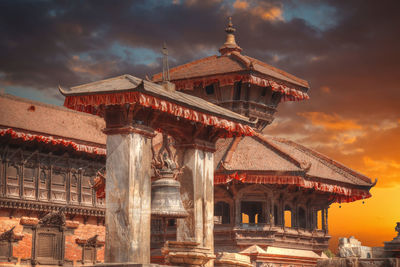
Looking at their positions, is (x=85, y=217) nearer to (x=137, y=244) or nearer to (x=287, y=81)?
(x=287, y=81)

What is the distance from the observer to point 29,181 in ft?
113

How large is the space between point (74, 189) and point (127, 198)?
21.2 metres

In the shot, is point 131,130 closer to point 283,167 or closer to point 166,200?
point 166,200

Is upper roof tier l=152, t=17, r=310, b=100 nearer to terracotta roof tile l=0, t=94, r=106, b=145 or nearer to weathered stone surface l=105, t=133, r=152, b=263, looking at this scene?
terracotta roof tile l=0, t=94, r=106, b=145

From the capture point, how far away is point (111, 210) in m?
16.3

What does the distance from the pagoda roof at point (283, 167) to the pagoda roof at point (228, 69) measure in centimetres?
281

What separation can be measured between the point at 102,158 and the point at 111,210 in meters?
22.0

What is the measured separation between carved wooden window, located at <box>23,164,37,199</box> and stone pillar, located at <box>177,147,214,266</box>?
17.3m

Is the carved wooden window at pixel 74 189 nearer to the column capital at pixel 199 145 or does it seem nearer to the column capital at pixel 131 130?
the column capital at pixel 199 145

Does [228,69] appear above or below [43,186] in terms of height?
above

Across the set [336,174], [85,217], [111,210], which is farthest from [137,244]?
[85,217]

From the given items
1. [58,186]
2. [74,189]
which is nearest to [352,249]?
[58,186]

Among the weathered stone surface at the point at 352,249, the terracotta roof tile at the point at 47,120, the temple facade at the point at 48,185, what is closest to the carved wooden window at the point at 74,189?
the temple facade at the point at 48,185

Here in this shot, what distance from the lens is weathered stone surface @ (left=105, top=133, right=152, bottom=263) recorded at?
16078 mm
